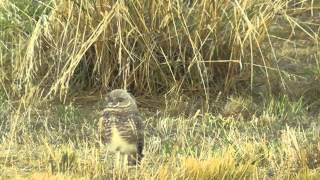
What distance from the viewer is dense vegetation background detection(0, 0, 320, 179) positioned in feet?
18.9

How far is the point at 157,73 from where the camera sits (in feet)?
21.5

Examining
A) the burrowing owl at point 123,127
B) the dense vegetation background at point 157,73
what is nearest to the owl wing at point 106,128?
the burrowing owl at point 123,127

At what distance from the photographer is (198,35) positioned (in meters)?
6.38

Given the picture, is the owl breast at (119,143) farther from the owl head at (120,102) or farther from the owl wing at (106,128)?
the owl head at (120,102)

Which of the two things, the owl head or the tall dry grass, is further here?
the tall dry grass

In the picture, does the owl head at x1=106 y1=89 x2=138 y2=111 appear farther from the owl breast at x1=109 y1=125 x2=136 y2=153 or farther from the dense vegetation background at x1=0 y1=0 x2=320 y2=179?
the dense vegetation background at x1=0 y1=0 x2=320 y2=179

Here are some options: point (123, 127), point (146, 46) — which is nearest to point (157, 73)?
point (146, 46)

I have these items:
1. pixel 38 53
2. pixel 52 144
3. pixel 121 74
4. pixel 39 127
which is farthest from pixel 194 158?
pixel 38 53

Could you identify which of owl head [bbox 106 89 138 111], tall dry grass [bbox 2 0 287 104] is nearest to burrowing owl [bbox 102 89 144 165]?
owl head [bbox 106 89 138 111]

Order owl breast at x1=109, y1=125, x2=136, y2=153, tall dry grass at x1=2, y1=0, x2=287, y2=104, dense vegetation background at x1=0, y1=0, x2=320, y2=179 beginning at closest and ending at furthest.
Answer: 1. owl breast at x1=109, y1=125, x2=136, y2=153
2. dense vegetation background at x1=0, y1=0, x2=320, y2=179
3. tall dry grass at x1=2, y1=0, x2=287, y2=104

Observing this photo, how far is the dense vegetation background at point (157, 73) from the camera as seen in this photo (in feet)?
18.9

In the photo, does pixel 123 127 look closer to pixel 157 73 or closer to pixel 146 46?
pixel 146 46

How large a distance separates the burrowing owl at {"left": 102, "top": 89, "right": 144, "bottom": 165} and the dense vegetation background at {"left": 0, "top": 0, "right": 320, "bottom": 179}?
0.64 m

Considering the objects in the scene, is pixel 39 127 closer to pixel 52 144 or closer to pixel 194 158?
pixel 52 144
